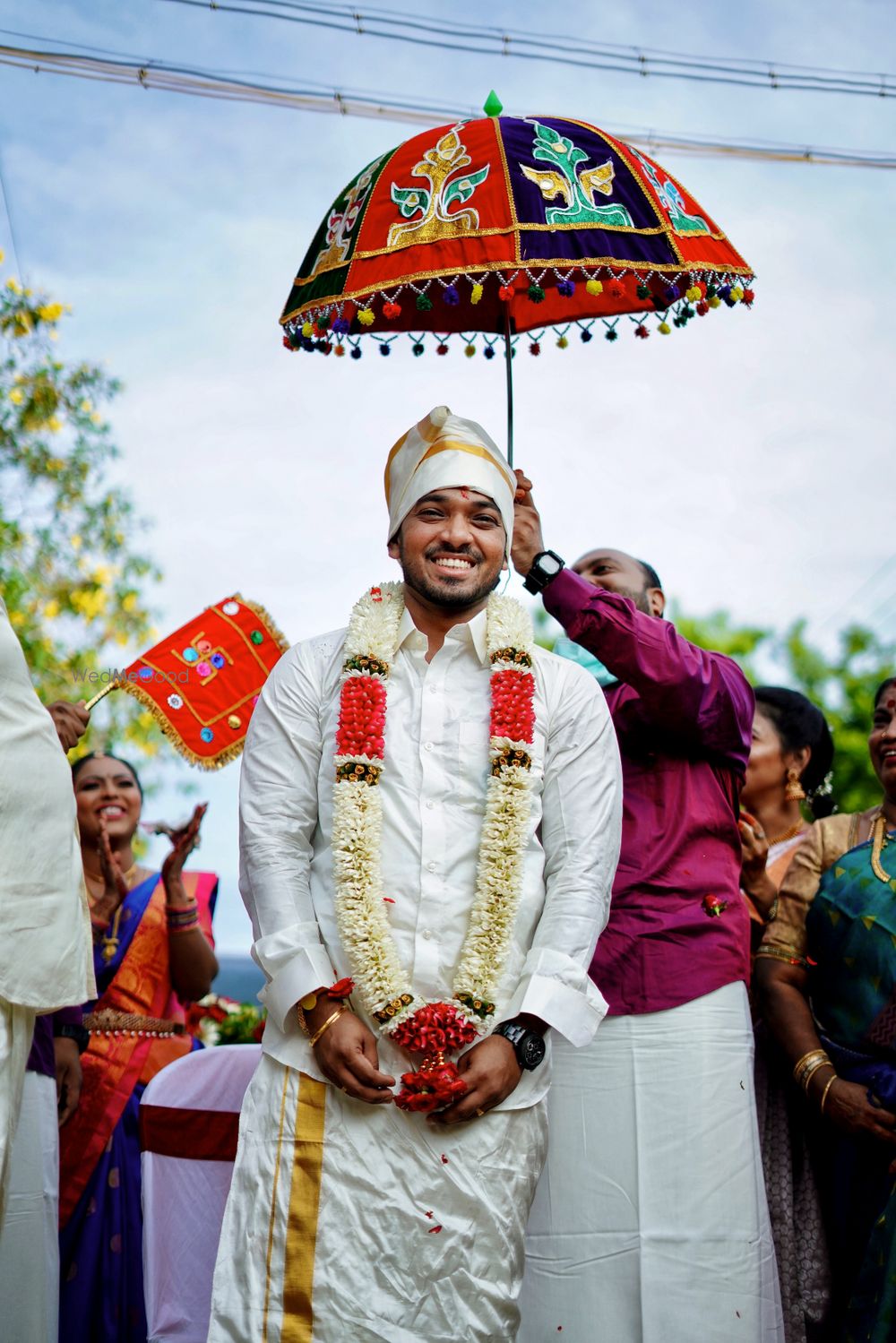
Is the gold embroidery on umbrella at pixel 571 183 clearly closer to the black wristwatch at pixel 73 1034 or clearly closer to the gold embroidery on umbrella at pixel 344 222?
the gold embroidery on umbrella at pixel 344 222

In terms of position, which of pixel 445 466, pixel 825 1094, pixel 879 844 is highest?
pixel 445 466

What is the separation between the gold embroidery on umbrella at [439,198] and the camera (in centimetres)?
393

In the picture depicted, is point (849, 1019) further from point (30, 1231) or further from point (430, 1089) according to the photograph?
point (30, 1231)

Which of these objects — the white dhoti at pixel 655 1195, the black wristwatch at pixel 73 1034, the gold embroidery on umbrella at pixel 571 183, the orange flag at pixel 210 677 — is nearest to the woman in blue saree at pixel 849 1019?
the white dhoti at pixel 655 1195

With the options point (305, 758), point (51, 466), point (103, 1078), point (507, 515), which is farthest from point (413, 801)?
point (51, 466)

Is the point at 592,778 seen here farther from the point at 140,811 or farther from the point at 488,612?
the point at 140,811

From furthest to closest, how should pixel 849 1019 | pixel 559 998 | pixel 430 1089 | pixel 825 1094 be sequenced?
pixel 849 1019 → pixel 825 1094 → pixel 559 998 → pixel 430 1089

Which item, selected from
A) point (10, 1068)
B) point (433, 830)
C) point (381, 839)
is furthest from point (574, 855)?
point (10, 1068)

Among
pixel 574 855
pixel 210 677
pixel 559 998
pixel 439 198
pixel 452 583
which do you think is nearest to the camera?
pixel 559 998

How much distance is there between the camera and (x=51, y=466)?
405 inches

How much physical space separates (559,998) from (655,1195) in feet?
2.68

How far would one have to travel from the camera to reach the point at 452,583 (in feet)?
12.2

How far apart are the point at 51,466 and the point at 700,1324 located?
8077mm

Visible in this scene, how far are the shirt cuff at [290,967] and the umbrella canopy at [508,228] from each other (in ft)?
5.37
